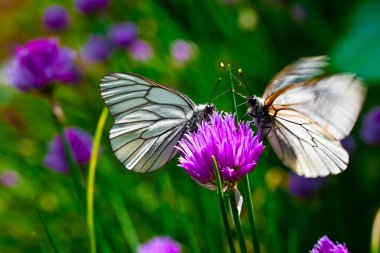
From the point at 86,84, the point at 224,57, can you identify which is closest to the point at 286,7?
the point at 224,57

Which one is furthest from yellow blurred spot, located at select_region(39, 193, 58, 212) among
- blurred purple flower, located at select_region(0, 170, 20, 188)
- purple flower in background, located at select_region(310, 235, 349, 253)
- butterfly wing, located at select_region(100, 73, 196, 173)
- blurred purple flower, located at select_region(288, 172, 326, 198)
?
purple flower in background, located at select_region(310, 235, 349, 253)

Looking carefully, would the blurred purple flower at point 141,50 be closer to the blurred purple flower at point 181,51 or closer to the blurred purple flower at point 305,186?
the blurred purple flower at point 181,51

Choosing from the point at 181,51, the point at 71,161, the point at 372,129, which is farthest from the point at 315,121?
the point at 181,51

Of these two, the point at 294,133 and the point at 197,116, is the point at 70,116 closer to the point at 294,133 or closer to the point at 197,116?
the point at 197,116

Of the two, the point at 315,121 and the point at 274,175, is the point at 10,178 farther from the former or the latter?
the point at 315,121

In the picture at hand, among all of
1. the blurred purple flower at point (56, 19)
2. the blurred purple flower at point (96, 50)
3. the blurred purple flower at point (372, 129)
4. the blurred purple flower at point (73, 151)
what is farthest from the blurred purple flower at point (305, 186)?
the blurred purple flower at point (56, 19)
